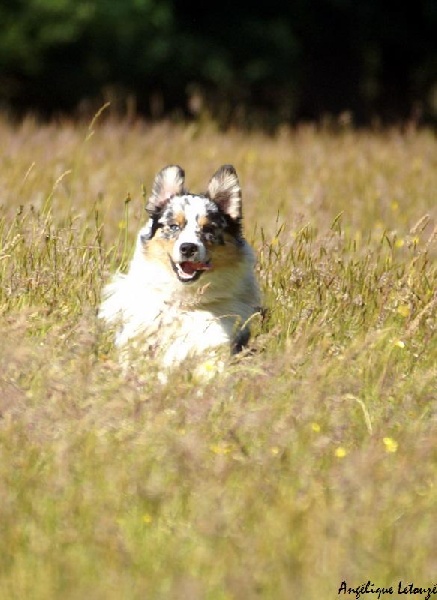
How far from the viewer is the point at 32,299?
5.95 meters

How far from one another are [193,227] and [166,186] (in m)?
0.42

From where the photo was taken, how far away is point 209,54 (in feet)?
62.9

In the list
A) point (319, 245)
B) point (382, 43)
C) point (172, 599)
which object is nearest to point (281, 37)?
point (382, 43)

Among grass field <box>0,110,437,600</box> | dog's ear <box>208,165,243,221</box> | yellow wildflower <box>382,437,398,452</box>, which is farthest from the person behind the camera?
dog's ear <box>208,165,243,221</box>

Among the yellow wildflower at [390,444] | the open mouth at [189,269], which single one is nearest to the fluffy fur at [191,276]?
the open mouth at [189,269]

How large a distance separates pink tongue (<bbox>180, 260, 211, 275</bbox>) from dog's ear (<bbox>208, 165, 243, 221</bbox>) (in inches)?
19.8

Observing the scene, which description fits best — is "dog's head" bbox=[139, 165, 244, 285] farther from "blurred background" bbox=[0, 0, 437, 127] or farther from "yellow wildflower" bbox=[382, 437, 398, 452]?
"blurred background" bbox=[0, 0, 437, 127]

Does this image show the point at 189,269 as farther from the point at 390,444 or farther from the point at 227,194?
the point at 390,444

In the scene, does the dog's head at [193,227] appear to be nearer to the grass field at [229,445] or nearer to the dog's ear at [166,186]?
the dog's ear at [166,186]

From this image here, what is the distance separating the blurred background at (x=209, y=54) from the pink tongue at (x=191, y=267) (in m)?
8.63

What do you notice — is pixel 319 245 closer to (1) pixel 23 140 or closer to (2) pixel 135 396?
(2) pixel 135 396

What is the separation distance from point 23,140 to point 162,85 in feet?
26.7

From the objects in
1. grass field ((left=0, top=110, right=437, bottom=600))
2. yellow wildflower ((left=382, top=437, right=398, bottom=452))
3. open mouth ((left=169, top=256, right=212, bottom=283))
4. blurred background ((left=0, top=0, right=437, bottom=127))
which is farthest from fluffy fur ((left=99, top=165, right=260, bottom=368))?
blurred background ((left=0, top=0, right=437, bottom=127))

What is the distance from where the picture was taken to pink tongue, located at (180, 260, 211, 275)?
19.8 feet
